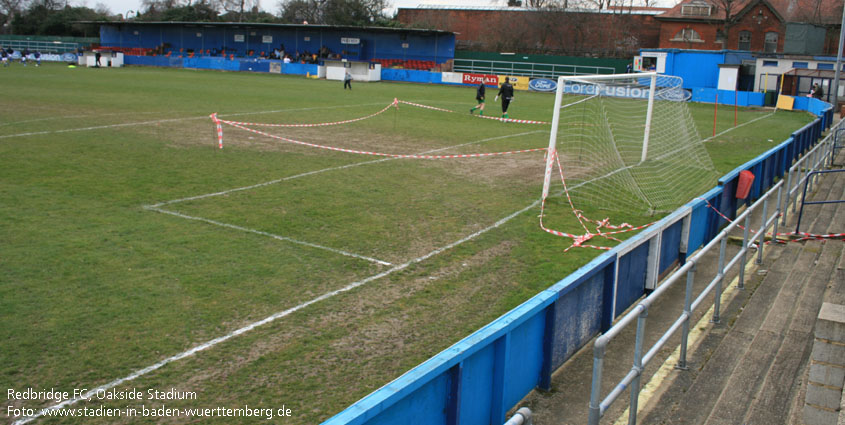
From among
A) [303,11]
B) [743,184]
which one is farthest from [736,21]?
[743,184]

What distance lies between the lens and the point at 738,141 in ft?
85.9

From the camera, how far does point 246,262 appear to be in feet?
32.5

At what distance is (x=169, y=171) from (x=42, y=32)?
90283 millimetres

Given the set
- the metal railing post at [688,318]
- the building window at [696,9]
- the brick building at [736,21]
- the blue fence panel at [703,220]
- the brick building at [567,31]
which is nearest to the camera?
the metal railing post at [688,318]

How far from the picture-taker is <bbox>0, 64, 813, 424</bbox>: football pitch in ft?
21.6

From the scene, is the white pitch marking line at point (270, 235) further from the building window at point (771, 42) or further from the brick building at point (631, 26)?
the building window at point (771, 42)

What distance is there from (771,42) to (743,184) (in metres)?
67.2

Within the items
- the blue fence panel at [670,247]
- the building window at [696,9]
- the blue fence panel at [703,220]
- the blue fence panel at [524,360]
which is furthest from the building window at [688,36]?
the blue fence panel at [524,360]

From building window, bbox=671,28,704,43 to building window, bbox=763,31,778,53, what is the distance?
6.43 meters

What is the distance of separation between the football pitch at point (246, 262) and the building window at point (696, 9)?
186ft

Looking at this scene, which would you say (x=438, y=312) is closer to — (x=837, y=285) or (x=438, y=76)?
(x=837, y=285)

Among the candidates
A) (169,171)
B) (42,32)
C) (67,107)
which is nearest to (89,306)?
(169,171)

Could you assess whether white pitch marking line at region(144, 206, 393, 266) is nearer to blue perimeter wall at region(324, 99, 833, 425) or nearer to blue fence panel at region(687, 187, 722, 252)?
blue perimeter wall at region(324, 99, 833, 425)

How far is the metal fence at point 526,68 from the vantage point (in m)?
63.6
